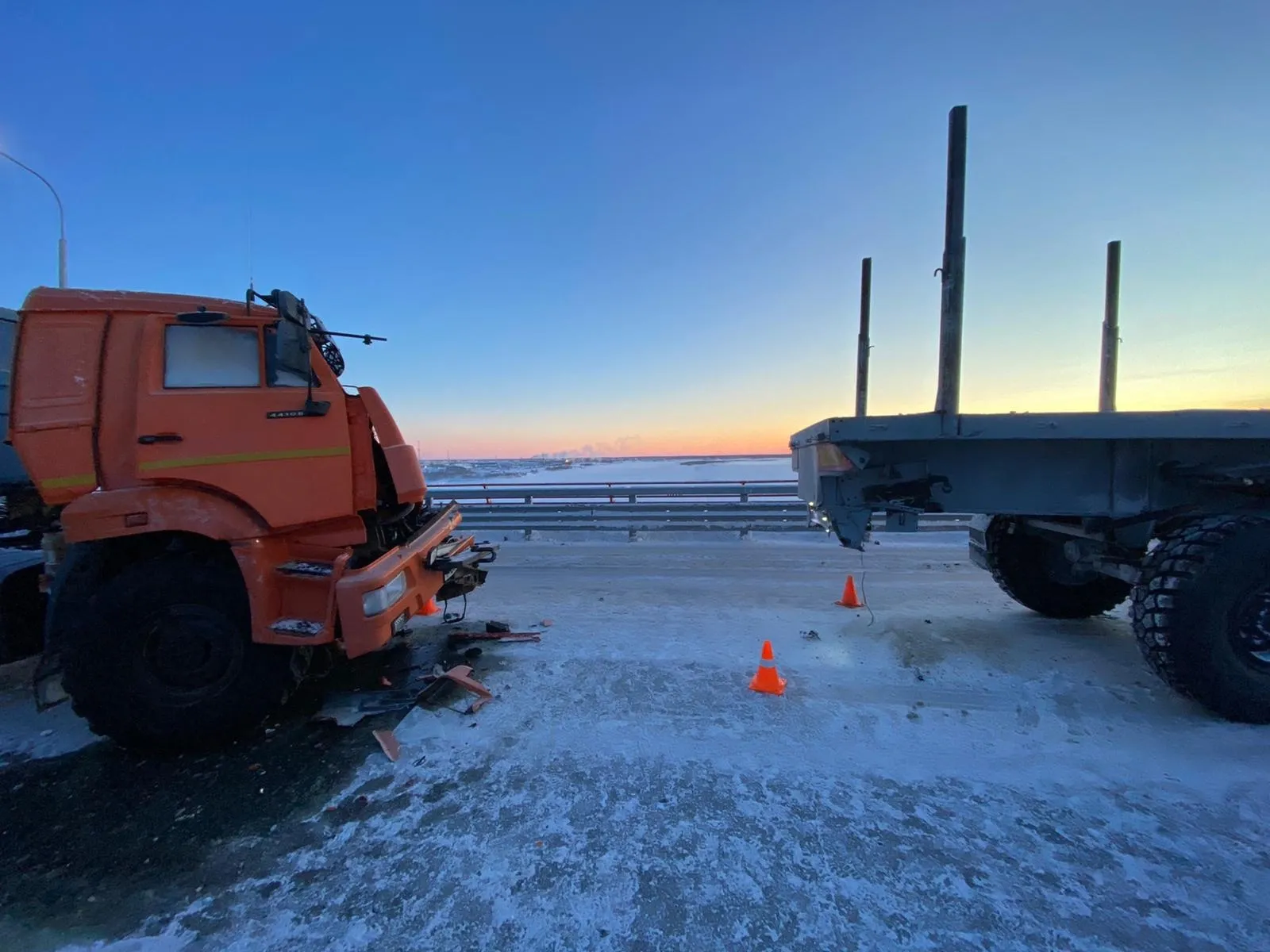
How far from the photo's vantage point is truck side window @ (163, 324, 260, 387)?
3363 millimetres

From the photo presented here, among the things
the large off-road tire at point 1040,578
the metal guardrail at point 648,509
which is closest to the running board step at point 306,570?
the large off-road tire at point 1040,578

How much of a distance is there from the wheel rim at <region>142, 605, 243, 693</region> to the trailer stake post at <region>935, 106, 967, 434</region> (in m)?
5.74

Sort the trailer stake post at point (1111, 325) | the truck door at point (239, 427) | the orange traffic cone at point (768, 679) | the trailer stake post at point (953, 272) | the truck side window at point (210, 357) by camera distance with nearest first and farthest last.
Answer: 1. the truck door at point (239, 427)
2. the truck side window at point (210, 357)
3. the orange traffic cone at point (768, 679)
4. the trailer stake post at point (953, 272)
5. the trailer stake post at point (1111, 325)

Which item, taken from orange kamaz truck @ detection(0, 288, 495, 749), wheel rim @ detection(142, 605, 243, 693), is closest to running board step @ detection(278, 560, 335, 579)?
orange kamaz truck @ detection(0, 288, 495, 749)

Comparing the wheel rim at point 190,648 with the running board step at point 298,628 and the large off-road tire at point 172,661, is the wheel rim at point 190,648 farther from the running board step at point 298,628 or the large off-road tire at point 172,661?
the running board step at point 298,628

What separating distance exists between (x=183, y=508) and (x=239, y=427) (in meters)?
0.56

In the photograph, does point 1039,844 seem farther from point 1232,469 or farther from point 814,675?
point 1232,469

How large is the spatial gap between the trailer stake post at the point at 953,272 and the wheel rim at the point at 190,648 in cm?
574

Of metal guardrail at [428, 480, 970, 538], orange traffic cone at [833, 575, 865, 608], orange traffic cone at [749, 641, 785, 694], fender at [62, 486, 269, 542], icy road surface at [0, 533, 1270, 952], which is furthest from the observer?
metal guardrail at [428, 480, 970, 538]

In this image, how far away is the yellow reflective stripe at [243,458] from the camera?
125 inches

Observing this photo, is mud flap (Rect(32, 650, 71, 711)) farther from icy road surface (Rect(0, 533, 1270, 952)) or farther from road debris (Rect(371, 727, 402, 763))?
road debris (Rect(371, 727, 402, 763))

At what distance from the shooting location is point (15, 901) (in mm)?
2234

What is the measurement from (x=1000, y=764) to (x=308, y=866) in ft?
11.4

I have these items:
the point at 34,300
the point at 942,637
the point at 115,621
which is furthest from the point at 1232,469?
the point at 34,300
